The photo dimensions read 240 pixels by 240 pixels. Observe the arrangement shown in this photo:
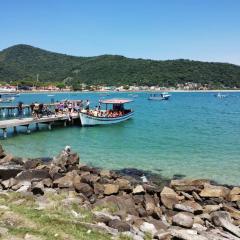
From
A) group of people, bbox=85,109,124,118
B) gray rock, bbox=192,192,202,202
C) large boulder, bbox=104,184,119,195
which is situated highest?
large boulder, bbox=104,184,119,195

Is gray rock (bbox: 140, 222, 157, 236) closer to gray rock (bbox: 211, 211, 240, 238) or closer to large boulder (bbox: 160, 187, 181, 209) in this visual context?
gray rock (bbox: 211, 211, 240, 238)

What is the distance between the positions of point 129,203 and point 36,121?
Result: 30.4 meters

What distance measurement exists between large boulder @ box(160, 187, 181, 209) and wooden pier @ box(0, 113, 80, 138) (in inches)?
1003

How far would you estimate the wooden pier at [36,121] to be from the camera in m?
39.7

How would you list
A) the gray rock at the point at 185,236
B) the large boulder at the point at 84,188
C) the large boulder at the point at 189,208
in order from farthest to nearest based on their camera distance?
the large boulder at the point at 84,188
the large boulder at the point at 189,208
the gray rock at the point at 185,236

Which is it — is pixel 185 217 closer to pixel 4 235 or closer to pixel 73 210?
pixel 73 210

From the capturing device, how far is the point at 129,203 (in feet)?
48.6

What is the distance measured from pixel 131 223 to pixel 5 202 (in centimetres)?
406

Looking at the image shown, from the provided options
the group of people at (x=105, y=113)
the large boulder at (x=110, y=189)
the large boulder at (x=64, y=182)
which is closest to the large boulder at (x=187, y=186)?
the large boulder at (x=110, y=189)

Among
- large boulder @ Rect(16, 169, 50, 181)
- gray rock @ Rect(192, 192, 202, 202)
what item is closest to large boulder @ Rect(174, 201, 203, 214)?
gray rock @ Rect(192, 192, 202, 202)

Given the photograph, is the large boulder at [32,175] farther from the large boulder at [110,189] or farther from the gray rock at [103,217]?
the gray rock at [103,217]

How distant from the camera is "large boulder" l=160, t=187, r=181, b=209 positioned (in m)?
15.6

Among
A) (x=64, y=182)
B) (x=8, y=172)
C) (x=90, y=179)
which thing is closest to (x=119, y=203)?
(x=90, y=179)

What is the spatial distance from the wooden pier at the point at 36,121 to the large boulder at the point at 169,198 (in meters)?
25.5
